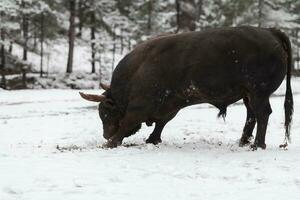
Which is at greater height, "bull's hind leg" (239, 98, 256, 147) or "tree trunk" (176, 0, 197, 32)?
"tree trunk" (176, 0, 197, 32)

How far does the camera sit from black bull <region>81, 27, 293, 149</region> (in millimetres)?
9461

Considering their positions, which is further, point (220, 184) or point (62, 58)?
point (62, 58)

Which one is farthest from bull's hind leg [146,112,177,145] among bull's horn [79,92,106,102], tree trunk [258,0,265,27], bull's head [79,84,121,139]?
tree trunk [258,0,265,27]

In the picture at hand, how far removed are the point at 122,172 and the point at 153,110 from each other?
3.06 metres

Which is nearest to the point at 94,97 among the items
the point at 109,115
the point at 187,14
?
the point at 109,115

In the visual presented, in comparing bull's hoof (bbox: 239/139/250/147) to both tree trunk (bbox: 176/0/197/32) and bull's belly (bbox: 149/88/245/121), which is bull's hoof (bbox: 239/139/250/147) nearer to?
bull's belly (bbox: 149/88/245/121)

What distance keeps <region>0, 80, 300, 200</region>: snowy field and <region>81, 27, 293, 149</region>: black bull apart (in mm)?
726

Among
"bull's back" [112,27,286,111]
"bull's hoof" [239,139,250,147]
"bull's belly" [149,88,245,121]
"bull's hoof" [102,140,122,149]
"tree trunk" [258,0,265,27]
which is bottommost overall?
"tree trunk" [258,0,265,27]

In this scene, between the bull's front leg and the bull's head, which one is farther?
the bull's head

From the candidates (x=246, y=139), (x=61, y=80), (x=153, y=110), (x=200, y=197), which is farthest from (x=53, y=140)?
(x=61, y=80)

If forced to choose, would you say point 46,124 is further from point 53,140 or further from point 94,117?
point 53,140

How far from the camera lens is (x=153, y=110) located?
10.3 m

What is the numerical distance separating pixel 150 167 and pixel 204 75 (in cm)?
256

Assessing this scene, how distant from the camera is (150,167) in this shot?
7797mm
